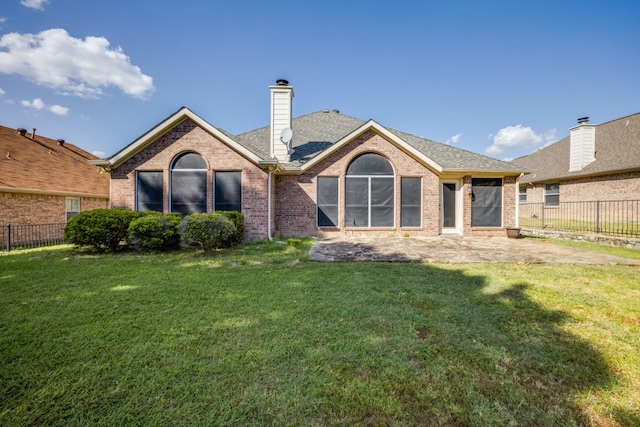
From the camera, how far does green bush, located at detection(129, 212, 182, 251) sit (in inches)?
306

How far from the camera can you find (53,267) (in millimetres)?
6195

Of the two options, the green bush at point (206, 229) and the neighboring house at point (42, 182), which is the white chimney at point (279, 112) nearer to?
the green bush at point (206, 229)

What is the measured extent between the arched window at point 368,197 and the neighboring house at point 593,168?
9136 mm

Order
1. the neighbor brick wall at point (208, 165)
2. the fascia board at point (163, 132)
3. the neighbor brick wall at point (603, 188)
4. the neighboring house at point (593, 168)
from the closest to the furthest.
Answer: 1. the fascia board at point (163, 132)
2. the neighbor brick wall at point (208, 165)
3. the neighbor brick wall at point (603, 188)
4. the neighboring house at point (593, 168)

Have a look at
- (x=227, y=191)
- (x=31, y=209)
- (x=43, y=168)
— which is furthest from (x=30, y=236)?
(x=227, y=191)

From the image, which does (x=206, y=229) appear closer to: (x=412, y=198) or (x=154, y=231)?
(x=154, y=231)

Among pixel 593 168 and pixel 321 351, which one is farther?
pixel 593 168

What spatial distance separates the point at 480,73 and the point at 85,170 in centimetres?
2400

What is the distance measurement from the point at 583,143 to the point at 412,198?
14.2 meters

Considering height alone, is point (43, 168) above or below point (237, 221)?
above

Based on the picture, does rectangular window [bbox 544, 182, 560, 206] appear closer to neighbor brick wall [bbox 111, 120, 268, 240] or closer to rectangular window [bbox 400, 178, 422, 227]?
rectangular window [bbox 400, 178, 422, 227]

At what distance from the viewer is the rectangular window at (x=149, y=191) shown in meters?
9.99

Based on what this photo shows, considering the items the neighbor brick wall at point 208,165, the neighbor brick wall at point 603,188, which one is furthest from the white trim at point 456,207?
the neighbor brick wall at point 603,188

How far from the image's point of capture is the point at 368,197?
445 inches
